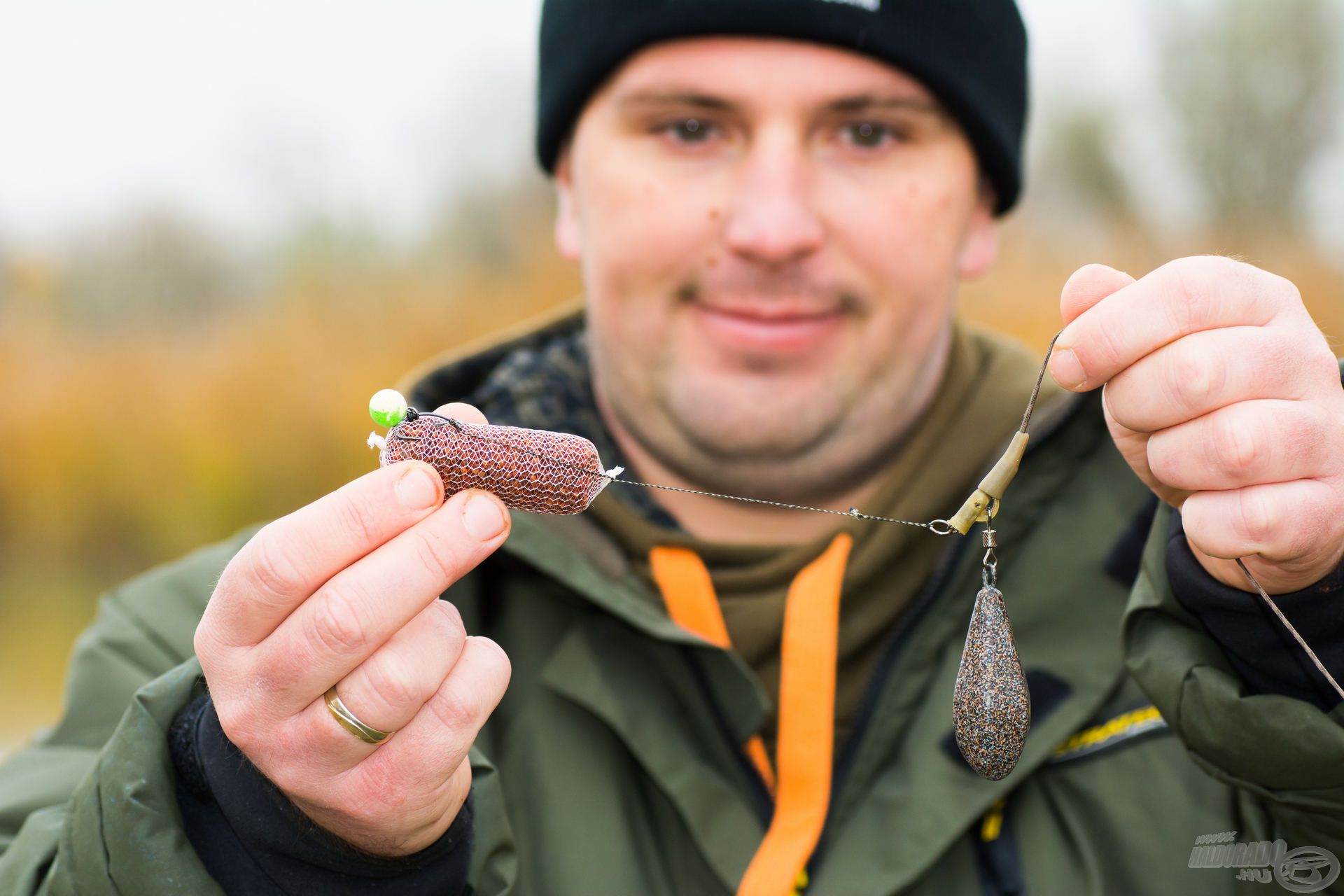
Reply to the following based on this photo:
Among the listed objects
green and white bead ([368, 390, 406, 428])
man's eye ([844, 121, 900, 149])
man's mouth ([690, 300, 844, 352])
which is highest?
man's eye ([844, 121, 900, 149])

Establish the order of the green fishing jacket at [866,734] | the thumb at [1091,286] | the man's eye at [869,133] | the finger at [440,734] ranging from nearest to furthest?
the finger at [440,734] < the thumb at [1091,286] < the green fishing jacket at [866,734] < the man's eye at [869,133]

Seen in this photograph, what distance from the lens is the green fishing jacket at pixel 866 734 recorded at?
7.03ft

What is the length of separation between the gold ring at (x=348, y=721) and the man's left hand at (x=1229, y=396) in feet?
3.80

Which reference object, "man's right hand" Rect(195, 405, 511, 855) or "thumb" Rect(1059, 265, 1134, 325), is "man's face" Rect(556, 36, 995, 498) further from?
"man's right hand" Rect(195, 405, 511, 855)

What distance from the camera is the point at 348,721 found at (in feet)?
4.93

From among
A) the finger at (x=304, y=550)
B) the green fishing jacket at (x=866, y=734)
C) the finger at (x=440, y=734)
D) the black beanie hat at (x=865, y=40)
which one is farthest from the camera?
the black beanie hat at (x=865, y=40)

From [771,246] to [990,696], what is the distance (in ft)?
4.20

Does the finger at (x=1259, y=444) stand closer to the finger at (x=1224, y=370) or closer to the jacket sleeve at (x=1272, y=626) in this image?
the finger at (x=1224, y=370)

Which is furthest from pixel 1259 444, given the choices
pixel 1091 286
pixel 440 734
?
pixel 440 734

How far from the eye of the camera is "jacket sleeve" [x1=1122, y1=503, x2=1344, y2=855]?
5.53 feet

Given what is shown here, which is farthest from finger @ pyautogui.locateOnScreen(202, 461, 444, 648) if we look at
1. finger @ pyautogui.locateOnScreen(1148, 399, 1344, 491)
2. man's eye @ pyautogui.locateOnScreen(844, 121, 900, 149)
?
man's eye @ pyautogui.locateOnScreen(844, 121, 900, 149)

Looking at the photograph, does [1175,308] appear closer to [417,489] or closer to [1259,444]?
[1259,444]

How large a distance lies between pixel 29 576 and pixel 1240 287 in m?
10.8

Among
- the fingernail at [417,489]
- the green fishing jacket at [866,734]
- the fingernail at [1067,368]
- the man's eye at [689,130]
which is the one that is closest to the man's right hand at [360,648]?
the fingernail at [417,489]
